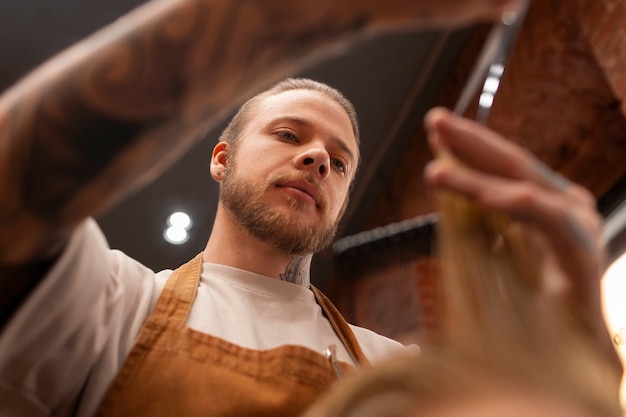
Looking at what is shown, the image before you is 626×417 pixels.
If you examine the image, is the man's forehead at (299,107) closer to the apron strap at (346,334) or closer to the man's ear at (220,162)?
the man's ear at (220,162)

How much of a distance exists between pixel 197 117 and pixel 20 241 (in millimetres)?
183

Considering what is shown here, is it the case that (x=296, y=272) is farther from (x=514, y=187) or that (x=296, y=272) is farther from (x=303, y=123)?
(x=514, y=187)

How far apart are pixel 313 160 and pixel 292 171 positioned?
4 centimetres

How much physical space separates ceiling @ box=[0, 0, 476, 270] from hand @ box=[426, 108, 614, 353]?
1.82 m

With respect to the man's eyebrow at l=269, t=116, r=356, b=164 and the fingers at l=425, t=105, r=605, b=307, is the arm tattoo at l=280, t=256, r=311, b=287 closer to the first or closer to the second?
the man's eyebrow at l=269, t=116, r=356, b=164

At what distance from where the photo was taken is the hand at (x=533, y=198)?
477mm

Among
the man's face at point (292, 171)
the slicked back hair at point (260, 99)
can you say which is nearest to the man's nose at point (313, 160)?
the man's face at point (292, 171)

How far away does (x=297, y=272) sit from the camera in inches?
41.9

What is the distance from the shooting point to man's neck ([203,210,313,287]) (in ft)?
3.34

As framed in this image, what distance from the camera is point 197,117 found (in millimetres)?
516

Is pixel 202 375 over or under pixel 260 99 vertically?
under

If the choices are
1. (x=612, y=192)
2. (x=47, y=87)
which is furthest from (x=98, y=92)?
(x=612, y=192)

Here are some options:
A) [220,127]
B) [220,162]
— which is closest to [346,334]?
[220,162]

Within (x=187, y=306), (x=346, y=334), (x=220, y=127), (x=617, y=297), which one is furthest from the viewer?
(x=220, y=127)
